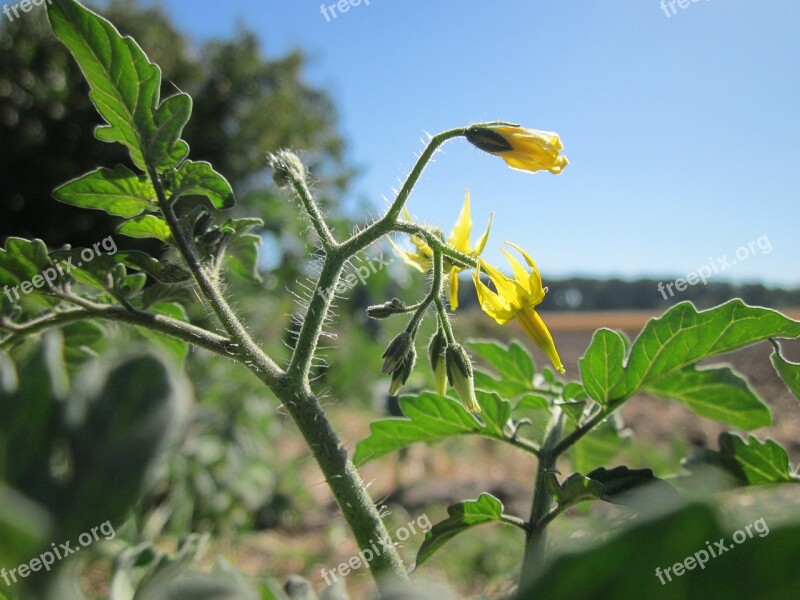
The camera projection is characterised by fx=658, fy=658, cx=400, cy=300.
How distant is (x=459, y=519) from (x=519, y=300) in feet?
1.08

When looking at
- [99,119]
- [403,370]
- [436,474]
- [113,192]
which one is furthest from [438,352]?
[99,119]

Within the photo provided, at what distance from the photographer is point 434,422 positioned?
0.86 m

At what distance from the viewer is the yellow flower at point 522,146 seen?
94cm

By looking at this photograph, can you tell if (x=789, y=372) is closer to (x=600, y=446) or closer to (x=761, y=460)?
(x=761, y=460)

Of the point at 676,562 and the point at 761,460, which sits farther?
the point at 761,460

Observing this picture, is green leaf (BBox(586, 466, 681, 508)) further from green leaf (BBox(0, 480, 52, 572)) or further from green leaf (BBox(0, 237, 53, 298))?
green leaf (BBox(0, 237, 53, 298))

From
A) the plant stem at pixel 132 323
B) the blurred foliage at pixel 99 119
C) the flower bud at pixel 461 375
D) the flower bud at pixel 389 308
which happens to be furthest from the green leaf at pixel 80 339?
the blurred foliage at pixel 99 119

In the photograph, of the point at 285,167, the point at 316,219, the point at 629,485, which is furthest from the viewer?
the point at 285,167

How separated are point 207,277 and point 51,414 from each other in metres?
0.54

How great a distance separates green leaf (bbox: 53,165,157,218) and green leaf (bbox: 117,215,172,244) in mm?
13

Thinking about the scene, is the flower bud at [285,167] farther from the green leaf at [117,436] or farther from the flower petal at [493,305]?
the green leaf at [117,436]

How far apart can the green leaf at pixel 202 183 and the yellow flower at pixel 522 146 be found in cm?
35

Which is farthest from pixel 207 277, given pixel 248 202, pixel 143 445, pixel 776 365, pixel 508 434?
pixel 248 202

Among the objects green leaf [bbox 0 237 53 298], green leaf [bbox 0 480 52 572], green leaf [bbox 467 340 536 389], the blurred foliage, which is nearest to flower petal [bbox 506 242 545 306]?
green leaf [bbox 467 340 536 389]
